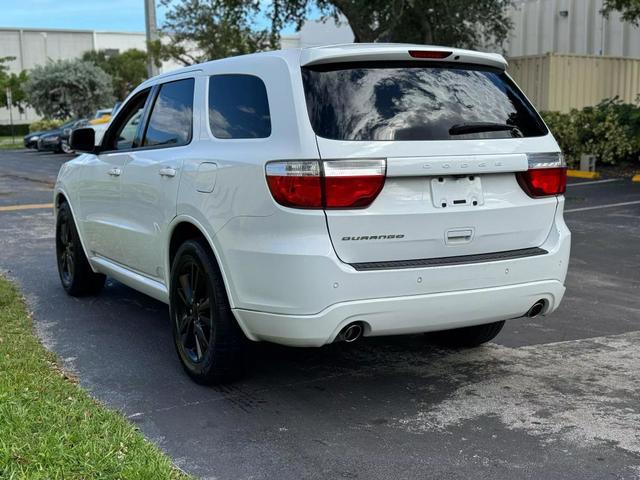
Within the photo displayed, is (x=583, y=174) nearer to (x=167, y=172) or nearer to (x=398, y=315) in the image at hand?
(x=167, y=172)

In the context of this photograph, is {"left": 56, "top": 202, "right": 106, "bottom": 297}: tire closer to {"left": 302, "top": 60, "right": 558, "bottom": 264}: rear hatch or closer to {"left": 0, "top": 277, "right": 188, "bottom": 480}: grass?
{"left": 0, "top": 277, "right": 188, "bottom": 480}: grass

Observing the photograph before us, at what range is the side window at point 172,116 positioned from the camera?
515cm

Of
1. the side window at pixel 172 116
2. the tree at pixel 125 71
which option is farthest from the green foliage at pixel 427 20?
the tree at pixel 125 71

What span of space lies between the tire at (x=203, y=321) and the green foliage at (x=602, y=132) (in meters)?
15.2

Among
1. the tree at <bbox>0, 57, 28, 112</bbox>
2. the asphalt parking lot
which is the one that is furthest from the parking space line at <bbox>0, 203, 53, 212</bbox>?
the tree at <bbox>0, 57, 28, 112</bbox>

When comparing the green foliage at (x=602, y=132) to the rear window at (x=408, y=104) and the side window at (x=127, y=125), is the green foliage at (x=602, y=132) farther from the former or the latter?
the rear window at (x=408, y=104)

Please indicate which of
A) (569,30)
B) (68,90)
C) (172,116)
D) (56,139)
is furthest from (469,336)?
(68,90)

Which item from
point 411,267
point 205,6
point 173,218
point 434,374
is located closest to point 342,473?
point 411,267

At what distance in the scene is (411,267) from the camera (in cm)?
412

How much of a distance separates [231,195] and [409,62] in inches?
48.9

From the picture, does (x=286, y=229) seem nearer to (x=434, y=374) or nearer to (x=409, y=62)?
(x=409, y=62)

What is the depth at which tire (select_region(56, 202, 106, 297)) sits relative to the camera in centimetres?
702

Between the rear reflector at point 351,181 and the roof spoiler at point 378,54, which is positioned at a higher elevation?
the roof spoiler at point 378,54

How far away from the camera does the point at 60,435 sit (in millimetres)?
3793
